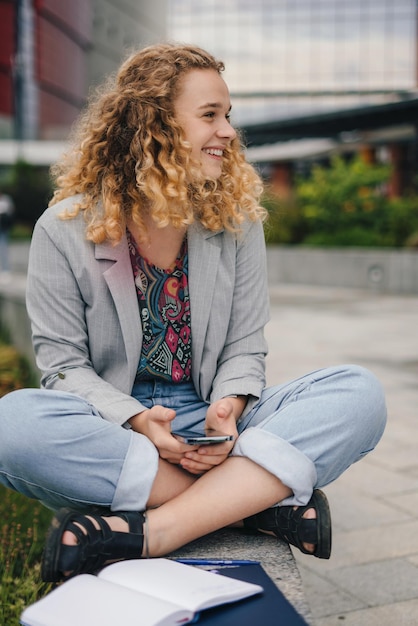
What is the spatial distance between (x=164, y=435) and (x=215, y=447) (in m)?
0.15

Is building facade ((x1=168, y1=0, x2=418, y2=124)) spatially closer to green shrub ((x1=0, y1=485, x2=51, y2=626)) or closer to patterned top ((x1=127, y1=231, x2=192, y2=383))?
green shrub ((x1=0, y1=485, x2=51, y2=626))

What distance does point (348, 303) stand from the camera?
42.0 feet

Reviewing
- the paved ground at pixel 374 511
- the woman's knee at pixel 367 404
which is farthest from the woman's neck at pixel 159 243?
the paved ground at pixel 374 511

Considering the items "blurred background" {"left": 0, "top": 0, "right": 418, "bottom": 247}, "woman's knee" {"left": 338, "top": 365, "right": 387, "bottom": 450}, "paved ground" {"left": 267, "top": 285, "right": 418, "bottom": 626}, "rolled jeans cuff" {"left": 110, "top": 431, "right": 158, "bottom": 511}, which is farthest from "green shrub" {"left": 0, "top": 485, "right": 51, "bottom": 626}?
"blurred background" {"left": 0, "top": 0, "right": 418, "bottom": 247}

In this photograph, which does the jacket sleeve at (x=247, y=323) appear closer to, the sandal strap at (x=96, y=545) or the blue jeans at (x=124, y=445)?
the blue jeans at (x=124, y=445)

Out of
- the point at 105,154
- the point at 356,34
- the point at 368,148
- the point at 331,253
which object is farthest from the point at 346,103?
the point at 105,154

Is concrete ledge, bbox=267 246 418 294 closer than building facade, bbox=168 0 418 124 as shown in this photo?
Yes

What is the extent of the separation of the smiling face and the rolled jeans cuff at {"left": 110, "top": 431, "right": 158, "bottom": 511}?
3.01 feet

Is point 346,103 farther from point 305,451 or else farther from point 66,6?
point 305,451

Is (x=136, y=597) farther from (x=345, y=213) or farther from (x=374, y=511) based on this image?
(x=345, y=213)

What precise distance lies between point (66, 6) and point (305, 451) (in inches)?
2500

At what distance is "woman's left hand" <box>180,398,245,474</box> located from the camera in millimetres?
2309

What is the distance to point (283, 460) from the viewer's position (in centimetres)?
228

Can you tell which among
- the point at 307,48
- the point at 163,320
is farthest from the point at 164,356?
the point at 307,48
